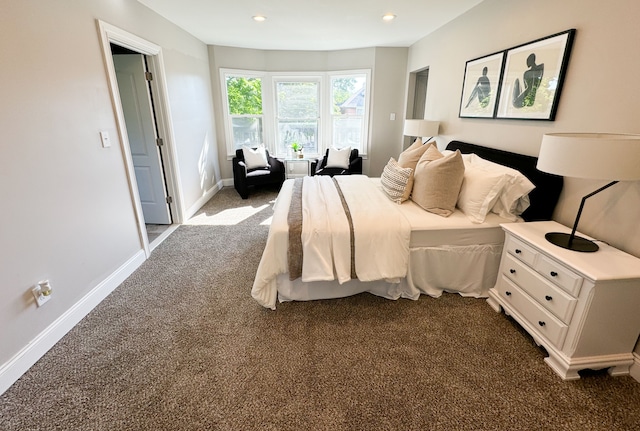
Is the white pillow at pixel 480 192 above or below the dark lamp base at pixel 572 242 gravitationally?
above

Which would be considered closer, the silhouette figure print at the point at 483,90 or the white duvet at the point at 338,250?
the white duvet at the point at 338,250

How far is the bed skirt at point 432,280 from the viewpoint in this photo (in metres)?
2.31

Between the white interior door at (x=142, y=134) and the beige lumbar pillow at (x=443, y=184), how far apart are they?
3082 millimetres

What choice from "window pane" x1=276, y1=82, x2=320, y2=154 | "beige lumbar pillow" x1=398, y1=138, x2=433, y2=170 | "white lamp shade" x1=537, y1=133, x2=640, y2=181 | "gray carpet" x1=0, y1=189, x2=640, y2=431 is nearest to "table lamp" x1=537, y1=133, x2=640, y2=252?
"white lamp shade" x1=537, y1=133, x2=640, y2=181

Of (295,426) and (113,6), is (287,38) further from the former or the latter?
(295,426)

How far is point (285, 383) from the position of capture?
1.64 meters

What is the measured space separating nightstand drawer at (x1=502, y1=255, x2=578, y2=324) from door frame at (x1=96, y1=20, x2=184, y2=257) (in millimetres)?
3229

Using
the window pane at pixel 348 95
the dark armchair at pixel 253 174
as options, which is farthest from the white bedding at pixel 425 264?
the window pane at pixel 348 95

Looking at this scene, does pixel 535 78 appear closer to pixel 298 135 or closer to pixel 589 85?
pixel 589 85

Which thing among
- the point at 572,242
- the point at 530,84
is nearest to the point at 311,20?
the point at 530,84

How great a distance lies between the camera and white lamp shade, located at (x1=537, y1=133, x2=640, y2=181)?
1405 mm

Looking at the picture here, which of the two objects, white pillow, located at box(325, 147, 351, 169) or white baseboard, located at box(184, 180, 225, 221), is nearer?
white baseboard, located at box(184, 180, 225, 221)

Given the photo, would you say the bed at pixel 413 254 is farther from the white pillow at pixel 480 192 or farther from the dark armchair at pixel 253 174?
the dark armchair at pixel 253 174

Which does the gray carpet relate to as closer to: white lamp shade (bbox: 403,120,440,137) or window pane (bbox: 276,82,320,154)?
white lamp shade (bbox: 403,120,440,137)
